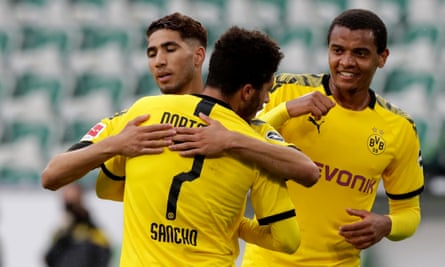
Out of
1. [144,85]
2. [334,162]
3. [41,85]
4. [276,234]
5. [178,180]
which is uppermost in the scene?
[178,180]

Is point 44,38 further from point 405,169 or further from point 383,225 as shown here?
point 383,225

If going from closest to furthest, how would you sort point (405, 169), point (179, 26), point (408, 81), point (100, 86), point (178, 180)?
point (178, 180) < point (179, 26) < point (405, 169) < point (408, 81) < point (100, 86)

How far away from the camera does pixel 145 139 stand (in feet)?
14.3

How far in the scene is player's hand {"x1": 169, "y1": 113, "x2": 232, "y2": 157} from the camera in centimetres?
434

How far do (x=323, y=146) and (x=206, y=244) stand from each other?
1.28m

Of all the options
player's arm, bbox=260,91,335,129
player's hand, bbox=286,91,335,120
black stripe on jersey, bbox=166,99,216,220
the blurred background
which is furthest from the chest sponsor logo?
the blurred background

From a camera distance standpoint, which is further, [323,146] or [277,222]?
[323,146]

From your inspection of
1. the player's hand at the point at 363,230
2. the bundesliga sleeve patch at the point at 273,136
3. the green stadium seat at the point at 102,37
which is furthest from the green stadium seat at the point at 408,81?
the bundesliga sleeve patch at the point at 273,136

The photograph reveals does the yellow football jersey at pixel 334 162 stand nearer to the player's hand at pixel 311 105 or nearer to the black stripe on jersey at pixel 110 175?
the player's hand at pixel 311 105

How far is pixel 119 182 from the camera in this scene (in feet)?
15.4

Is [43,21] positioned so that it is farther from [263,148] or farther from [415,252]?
[263,148]

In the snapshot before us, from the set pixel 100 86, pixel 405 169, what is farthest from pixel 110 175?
pixel 100 86

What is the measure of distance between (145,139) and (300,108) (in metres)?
0.98

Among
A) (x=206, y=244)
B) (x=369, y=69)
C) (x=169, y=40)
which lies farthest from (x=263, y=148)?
(x=369, y=69)
